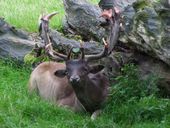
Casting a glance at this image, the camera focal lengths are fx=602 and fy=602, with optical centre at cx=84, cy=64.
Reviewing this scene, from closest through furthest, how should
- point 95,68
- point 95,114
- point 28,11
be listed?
point 95,114 → point 95,68 → point 28,11

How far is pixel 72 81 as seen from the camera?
28.4 ft

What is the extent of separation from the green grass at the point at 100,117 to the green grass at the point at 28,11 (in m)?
4.55

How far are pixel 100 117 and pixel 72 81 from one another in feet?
2.16

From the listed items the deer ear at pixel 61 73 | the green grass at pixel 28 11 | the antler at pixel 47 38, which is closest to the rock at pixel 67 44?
the antler at pixel 47 38

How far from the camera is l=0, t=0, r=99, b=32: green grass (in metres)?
14.3

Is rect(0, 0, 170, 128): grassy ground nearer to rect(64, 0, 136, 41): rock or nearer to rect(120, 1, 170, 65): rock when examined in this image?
rect(120, 1, 170, 65): rock

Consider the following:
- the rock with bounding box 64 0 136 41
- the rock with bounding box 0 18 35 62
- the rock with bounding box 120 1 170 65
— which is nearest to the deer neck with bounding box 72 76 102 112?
the rock with bounding box 120 1 170 65

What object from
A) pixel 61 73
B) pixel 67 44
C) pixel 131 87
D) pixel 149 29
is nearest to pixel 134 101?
pixel 131 87

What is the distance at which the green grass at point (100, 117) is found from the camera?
26.9 feet

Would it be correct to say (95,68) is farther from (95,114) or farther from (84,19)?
(84,19)

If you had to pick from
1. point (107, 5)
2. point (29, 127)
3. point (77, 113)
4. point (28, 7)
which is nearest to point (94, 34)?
point (107, 5)

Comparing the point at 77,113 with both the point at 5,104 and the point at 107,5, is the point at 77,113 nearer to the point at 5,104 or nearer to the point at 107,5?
the point at 5,104

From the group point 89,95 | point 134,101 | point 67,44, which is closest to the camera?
point 134,101

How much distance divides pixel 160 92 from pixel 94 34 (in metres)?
2.39
